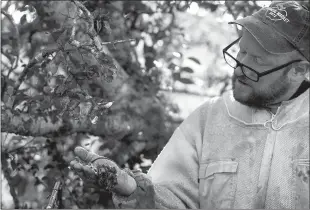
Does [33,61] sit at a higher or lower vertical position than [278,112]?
higher

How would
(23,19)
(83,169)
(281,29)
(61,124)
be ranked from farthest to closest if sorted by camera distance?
(61,124)
(23,19)
(281,29)
(83,169)

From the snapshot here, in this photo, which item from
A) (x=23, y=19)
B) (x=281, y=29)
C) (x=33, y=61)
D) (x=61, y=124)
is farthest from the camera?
(x=61, y=124)

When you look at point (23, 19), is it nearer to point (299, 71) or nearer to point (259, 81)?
point (259, 81)

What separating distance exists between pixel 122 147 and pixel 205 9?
1004mm

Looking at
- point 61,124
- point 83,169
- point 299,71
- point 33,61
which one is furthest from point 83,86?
point 299,71

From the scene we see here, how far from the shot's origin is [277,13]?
312 centimetres

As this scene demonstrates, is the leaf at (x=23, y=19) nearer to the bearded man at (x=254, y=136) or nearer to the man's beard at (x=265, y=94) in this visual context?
the bearded man at (x=254, y=136)

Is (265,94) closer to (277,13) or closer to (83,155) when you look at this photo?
(277,13)

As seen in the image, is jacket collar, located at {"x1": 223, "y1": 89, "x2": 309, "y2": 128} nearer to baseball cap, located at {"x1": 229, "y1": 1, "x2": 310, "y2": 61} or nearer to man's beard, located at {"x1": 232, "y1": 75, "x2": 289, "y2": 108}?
man's beard, located at {"x1": 232, "y1": 75, "x2": 289, "y2": 108}

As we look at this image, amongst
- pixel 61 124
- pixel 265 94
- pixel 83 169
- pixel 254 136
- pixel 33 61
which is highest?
pixel 83 169

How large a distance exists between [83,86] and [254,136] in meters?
0.82

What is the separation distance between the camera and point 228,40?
6.20m

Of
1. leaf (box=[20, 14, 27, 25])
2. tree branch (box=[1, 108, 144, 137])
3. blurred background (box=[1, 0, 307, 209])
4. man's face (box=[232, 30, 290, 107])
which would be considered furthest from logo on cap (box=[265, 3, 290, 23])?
leaf (box=[20, 14, 27, 25])

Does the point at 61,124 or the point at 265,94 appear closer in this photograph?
the point at 265,94
